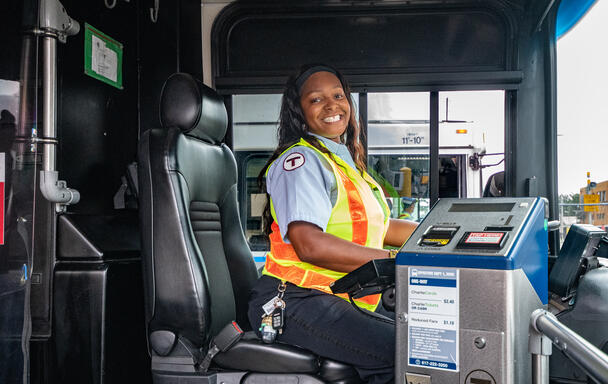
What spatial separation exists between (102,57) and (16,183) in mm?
722

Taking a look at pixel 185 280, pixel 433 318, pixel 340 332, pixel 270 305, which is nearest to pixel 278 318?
pixel 270 305

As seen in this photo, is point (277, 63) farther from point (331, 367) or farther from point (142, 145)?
point (331, 367)

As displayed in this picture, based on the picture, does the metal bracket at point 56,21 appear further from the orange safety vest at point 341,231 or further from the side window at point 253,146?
the side window at point 253,146

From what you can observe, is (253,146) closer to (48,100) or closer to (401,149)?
(401,149)

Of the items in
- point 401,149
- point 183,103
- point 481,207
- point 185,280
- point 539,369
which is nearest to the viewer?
point 539,369

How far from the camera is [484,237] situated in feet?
3.64

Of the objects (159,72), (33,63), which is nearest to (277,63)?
(159,72)

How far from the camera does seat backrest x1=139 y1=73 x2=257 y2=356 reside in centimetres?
163

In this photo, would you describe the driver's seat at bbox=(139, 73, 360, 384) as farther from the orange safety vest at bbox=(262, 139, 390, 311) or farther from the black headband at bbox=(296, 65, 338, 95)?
the black headband at bbox=(296, 65, 338, 95)

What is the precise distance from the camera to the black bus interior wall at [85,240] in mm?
1910

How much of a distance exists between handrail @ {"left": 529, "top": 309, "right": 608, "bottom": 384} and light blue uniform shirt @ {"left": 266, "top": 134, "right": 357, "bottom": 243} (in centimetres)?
66

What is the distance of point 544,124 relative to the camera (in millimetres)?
3121

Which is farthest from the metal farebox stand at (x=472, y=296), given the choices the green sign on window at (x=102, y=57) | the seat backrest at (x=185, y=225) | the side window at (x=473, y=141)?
the side window at (x=473, y=141)

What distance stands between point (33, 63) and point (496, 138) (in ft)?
8.30
